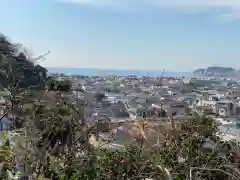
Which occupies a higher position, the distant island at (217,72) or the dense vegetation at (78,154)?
the dense vegetation at (78,154)

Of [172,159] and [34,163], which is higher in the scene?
[34,163]

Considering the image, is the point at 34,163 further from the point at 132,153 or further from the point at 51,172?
the point at 132,153

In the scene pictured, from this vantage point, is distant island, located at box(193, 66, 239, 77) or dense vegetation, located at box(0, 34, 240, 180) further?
distant island, located at box(193, 66, 239, 77)

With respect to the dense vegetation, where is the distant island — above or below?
below

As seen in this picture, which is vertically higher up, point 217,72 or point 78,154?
point 78,154

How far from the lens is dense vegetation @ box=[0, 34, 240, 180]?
1.84m

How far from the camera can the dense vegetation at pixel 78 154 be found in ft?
6.04

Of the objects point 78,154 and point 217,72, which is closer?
point 78,154

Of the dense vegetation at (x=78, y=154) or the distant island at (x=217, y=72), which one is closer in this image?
the dense vegetation at (x=78, y=154)

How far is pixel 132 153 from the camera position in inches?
90.4

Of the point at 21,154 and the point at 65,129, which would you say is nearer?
the point at 21,154

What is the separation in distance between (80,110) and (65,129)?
0.29 metres

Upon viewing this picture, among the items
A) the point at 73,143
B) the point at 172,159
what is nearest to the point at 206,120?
the point at 172,159

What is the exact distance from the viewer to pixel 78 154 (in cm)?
229
